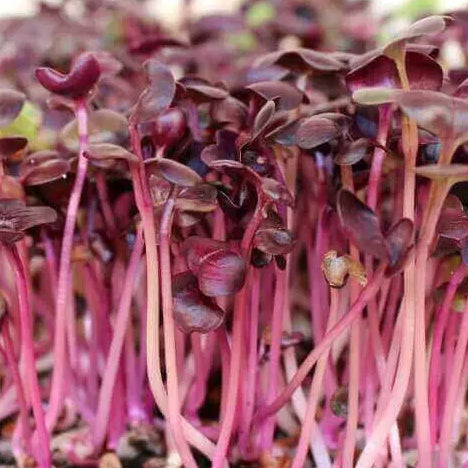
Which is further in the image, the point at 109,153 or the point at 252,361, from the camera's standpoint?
the point at 252,361

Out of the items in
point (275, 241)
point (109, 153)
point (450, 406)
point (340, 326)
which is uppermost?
point (109, 153)

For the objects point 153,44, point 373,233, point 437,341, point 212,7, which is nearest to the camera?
point 373,233

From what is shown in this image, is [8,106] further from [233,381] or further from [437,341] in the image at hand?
[437,341]

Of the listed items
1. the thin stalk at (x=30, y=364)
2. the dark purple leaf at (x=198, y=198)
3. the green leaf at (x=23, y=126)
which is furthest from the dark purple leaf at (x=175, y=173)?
the green leaf at (x=23, y=126)

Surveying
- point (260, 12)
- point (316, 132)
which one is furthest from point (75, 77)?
point (260, 12)

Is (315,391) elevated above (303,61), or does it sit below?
below

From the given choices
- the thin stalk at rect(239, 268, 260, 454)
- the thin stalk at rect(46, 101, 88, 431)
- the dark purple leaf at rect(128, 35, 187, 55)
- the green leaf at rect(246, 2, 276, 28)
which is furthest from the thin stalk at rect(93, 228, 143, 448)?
the green leaf at rect(246, 2, 276, 28)

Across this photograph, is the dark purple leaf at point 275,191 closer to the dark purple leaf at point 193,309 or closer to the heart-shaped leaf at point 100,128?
the dark purple leaf at point 193,309

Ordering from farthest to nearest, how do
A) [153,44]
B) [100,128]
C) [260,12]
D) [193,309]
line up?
[260,12] < [153,44] < [100,128] < [193,309]

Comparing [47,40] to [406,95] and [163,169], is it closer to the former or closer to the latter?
[163,169]
